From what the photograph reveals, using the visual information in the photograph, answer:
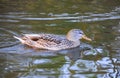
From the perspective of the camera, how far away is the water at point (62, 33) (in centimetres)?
1044

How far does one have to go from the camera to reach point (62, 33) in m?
13.8

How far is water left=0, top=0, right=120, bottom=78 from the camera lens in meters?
10.4

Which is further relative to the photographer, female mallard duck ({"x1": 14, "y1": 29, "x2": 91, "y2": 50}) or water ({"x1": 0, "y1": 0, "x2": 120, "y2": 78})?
female mallard duck ({"x1": 14, "y1": 29, "x2": 91, "y2": 50})

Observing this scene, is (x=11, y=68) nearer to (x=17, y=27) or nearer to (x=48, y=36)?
(x=48, y=36)

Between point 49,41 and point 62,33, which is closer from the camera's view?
point 49,41

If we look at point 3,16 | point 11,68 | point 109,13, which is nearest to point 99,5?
point 109,13

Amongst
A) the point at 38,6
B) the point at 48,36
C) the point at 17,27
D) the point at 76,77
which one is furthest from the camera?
the point at 38,6

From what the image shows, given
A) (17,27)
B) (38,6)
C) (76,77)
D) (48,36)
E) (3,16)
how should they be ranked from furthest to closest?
1. (38,6)
2. (3,16)
3. (17,27)
4. (48,36)
5. (76,77)

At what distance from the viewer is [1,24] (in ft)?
46.3

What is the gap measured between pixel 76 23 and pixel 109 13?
1.75 meters

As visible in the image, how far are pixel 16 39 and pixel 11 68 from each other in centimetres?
269

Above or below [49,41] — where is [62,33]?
below

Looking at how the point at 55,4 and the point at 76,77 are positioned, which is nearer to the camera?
the point at 76,77

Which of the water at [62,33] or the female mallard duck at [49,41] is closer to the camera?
the water at [62,33]
